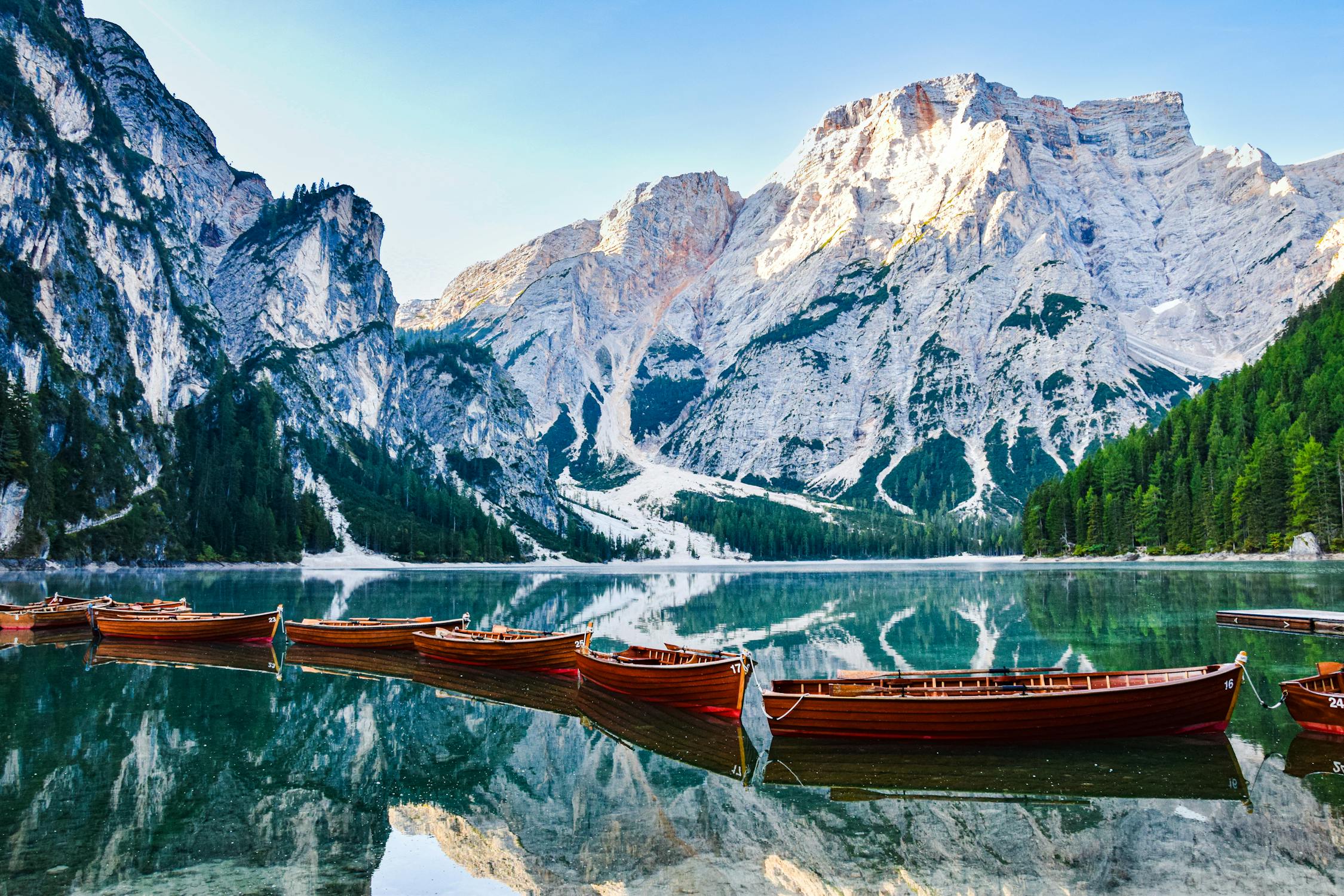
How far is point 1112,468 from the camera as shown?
443ft

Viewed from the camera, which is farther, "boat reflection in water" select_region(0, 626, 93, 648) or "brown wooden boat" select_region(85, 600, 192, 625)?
"brown wooden boat" select_region(85, 600, 192, 625)

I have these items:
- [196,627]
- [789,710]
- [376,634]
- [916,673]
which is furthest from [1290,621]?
[196,627]

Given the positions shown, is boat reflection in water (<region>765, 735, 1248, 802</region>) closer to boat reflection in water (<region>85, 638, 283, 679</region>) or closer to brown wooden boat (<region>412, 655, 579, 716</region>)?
brown wooden boat (<region>412, 655, 579, 716</region>)

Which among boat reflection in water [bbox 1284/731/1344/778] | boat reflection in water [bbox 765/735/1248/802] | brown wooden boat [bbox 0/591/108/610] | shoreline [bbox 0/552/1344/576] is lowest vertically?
shoreline [bbox 0/552/1344/576]

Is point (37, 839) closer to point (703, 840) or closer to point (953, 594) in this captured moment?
point (703, 840)

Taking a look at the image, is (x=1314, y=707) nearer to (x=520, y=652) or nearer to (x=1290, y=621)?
(x=1290, y=621)

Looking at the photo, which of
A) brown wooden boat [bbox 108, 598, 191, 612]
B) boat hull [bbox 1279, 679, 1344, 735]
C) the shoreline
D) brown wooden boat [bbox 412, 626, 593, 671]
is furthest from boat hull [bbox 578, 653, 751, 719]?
the shoreline

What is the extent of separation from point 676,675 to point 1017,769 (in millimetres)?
11895

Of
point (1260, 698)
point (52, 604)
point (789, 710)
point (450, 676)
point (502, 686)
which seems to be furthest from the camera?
point (52, 604)

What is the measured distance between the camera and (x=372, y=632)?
44156 mm

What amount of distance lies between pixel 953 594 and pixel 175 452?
15634 cm

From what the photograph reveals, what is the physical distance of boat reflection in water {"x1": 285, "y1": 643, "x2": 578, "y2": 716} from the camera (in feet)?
104

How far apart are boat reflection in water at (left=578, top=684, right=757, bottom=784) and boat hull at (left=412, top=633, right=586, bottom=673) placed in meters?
4.11

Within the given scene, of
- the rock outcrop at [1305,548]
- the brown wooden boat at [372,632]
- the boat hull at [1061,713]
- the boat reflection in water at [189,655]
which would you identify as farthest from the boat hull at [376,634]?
the rock outcrop at [1305,548]
